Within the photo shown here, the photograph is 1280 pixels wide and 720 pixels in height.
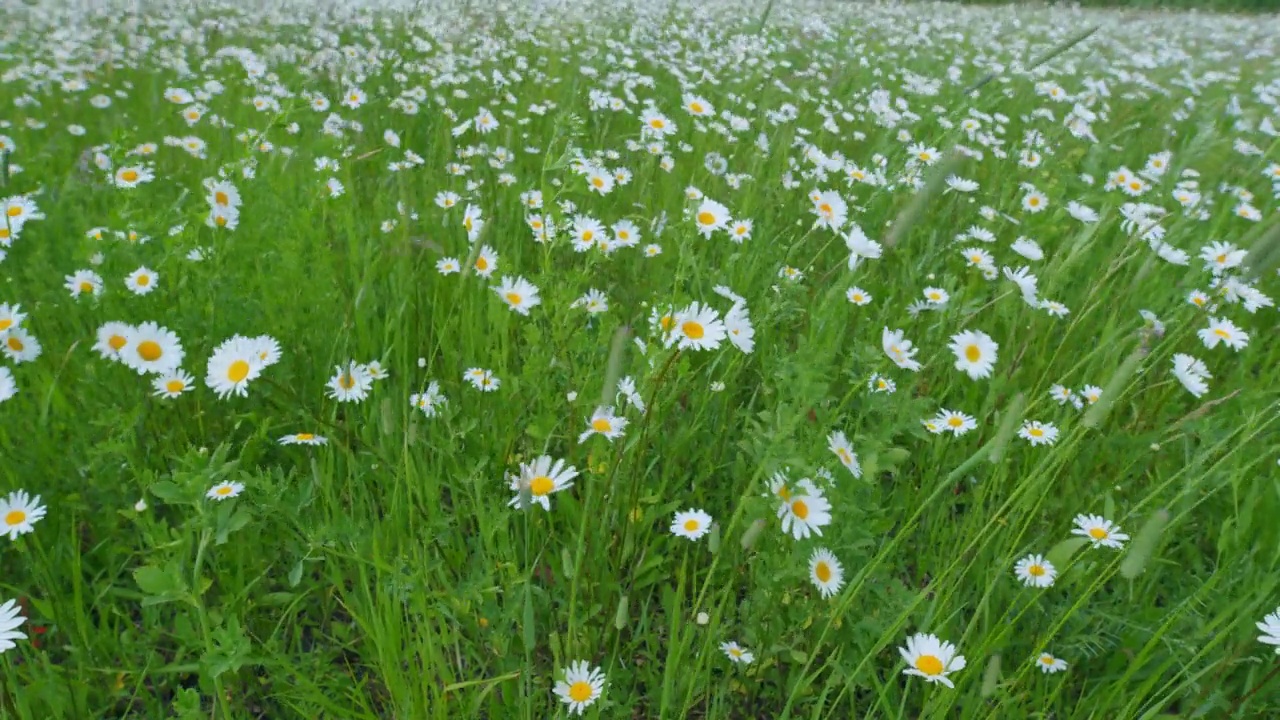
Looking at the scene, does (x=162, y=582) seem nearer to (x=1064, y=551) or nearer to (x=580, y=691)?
(x=580, y=691)

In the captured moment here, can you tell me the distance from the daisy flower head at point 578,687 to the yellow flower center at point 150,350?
965 millimetres

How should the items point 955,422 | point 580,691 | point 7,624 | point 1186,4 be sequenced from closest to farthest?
point 7,624 < point 580,691 < point 955,422 < point 1186,4

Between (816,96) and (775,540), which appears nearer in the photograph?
(775,540)

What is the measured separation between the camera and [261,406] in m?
1.65

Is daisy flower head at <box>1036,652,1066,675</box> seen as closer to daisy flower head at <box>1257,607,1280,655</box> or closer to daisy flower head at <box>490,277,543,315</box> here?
daisy flower head at <box>1257,607,1280,655</box>

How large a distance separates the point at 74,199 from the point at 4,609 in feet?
6.36

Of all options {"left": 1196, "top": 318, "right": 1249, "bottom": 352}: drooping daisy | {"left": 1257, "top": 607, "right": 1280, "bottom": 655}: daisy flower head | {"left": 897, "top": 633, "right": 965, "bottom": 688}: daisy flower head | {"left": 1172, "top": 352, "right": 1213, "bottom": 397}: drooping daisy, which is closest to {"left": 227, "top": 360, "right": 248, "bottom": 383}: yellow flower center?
{"left": 897, "top": 633, "right": 965, "bottom": 688}: daisy flower head

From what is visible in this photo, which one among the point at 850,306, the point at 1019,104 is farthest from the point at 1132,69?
the point at 850,306

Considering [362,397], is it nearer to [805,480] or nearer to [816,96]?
[805,480]

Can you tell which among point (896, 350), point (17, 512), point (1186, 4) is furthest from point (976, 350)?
point (1186, 4)

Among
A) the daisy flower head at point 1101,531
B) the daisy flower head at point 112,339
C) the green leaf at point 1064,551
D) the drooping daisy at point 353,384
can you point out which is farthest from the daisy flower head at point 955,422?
the daisy flower head at point 112,339

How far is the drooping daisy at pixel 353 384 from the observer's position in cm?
143

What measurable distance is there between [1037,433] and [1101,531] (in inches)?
11.2

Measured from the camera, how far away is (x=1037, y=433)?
1.63 metres
